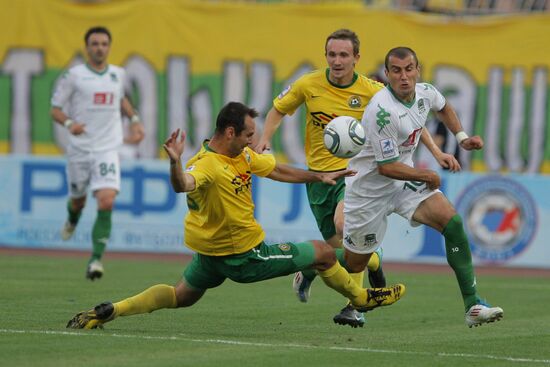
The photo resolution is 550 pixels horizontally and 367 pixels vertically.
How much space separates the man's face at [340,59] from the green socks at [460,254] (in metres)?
1.86

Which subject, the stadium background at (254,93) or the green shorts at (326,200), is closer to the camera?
the green shorts at (326,200)

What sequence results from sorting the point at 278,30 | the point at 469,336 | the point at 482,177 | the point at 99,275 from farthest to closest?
the point at 278,30 < the point at 482,177 < the point at 99,275 < the point at 469,336

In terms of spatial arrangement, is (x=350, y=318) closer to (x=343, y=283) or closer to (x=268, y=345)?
(x=343, y=283)

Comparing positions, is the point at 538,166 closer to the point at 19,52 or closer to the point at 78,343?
the point at 19,52

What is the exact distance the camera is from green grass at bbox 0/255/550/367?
27.9ft

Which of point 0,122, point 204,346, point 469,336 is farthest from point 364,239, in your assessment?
point 0,122

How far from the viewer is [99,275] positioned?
48.4ft

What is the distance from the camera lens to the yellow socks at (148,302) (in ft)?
31.8

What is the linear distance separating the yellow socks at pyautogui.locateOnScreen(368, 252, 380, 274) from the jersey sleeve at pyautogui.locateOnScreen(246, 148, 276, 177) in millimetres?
1971

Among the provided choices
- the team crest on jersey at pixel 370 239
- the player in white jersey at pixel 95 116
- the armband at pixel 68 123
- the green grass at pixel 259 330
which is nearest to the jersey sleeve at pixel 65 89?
the player in white jersey at pixel 95 116

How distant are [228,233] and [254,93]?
38.3 ft

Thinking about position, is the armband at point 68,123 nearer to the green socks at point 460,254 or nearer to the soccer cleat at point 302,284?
the soccer cleat at point 302,284

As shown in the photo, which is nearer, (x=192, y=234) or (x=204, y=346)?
(x=204, y=346)

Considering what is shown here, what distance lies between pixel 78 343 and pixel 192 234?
128cm
